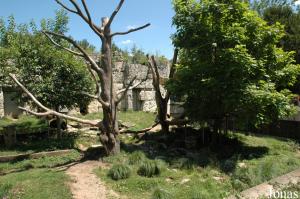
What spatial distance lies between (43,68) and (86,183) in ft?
17.0

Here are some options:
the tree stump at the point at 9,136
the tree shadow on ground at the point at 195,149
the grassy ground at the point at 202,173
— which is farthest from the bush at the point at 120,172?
the tree stump at the point at 9,136

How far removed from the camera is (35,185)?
19.2ft

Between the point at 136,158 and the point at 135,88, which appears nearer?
the point at 136,158

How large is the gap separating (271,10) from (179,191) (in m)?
15.9

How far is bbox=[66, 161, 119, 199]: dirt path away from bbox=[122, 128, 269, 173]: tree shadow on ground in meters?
1.83

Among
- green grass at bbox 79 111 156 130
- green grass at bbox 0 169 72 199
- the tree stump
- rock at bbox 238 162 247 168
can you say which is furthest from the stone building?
rock at bbox 238 162 247 168

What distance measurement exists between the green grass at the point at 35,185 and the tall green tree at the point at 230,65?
4510mm

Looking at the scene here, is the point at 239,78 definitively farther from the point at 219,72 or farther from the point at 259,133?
the point at 259,133

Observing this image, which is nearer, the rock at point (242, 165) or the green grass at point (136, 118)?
the rock at point (242, 165)

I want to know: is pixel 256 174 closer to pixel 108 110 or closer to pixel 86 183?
pixel 86 183

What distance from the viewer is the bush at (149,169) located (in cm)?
666

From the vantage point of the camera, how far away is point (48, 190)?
5.62 m

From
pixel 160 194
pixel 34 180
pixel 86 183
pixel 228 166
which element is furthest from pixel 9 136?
pixel 228 166

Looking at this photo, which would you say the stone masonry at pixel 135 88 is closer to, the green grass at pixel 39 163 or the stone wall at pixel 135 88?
the stone wall at pixel 135 88
